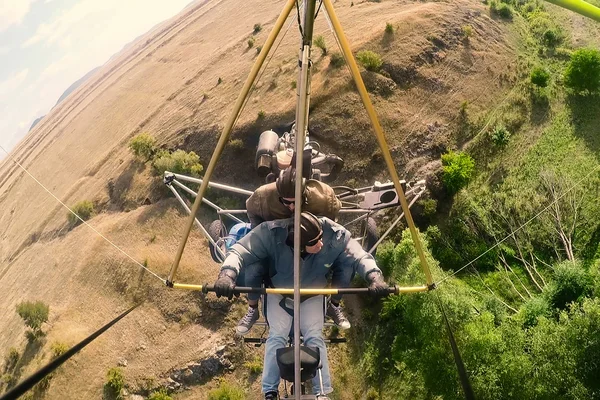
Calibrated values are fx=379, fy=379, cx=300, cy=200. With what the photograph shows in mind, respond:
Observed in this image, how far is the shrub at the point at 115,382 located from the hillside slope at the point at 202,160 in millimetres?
425

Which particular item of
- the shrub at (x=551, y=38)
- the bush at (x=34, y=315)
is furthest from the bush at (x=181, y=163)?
the shrub at (x=551, y=38)

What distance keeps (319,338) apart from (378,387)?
1304 cm

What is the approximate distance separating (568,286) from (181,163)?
23228 mm

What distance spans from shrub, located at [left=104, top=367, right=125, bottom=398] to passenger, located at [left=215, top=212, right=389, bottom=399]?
48.7 ft

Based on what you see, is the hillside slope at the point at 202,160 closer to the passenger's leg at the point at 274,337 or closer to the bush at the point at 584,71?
the bush at the point at 584,71

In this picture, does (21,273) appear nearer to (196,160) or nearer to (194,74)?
(196,160)

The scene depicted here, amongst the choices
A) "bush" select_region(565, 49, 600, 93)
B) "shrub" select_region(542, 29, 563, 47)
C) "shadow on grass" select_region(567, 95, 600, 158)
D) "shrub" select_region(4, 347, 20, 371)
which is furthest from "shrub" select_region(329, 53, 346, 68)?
"shrub" select_region(4, 347, 20, 371)

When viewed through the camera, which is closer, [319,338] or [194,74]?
[319,338]

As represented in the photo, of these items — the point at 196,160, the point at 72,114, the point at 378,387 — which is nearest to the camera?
the point at 378,387

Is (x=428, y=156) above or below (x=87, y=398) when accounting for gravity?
below

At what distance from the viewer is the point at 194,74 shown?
41.2 meters

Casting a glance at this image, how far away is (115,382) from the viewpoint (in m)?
18.5

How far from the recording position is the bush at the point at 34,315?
70.6ft

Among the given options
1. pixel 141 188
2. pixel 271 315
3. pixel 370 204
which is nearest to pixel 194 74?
pixel 141 188
